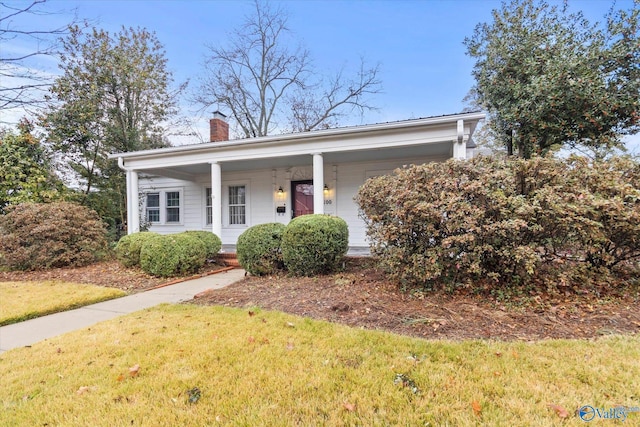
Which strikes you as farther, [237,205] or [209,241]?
[237,205]

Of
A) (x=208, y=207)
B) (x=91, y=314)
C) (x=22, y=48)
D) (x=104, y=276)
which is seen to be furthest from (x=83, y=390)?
(x=208, y=207)

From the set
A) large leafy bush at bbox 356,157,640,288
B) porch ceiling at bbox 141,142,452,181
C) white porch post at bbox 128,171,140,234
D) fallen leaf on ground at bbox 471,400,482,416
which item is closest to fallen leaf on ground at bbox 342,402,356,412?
fallen leaf on ground at bbox 471,400,482,416

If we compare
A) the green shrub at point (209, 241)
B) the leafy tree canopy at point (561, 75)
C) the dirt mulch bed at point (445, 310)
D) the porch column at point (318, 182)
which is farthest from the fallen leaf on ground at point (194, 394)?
the leafy tree canopy at point (561, 75)

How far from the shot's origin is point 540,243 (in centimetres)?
391

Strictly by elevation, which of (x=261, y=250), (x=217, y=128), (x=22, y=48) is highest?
(x=217, y=128)

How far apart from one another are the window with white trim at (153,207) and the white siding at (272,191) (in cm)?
26

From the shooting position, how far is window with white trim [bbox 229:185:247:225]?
10.7 metres

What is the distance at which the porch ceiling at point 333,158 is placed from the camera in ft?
24.9

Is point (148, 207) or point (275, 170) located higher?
point (275, 170)

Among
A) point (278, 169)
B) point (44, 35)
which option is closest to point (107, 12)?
point (44, 35)

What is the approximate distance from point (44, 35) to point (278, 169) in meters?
6.44

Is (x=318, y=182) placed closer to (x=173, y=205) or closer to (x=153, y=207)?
(x=173, y=205)

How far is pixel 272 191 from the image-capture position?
33.8ft

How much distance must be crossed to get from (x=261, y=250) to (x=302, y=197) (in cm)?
435
